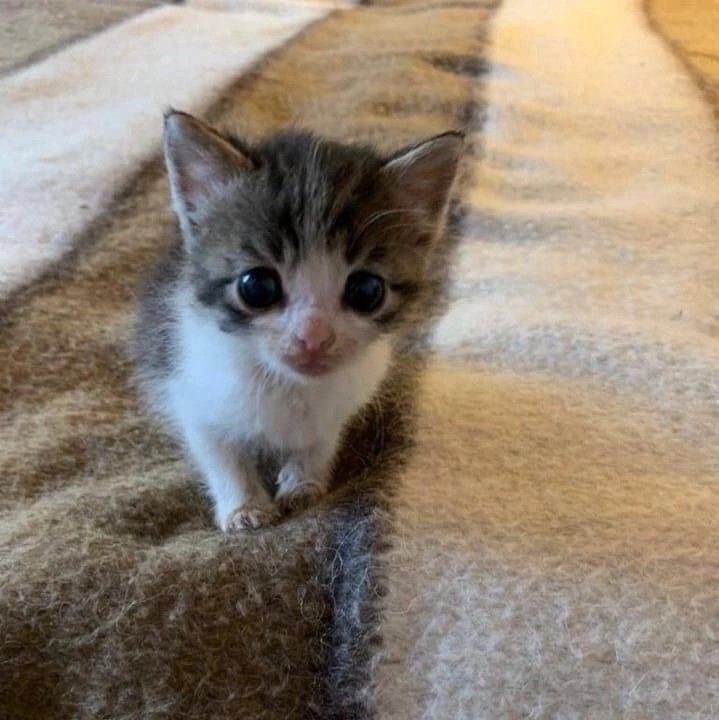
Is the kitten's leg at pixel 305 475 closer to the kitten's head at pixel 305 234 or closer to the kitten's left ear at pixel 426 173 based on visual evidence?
the kitten's head at pixel 305 234

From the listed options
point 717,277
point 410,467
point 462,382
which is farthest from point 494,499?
point 717,277

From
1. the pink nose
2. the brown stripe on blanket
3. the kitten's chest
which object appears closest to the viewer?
the brown stripe on blanket

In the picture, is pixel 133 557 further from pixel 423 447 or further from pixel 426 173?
pixel 426 173

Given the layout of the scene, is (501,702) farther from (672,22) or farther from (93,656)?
(672,22)

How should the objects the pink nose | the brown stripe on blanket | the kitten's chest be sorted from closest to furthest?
the brown stripe on blanket, the pink nose, the kitten's chest

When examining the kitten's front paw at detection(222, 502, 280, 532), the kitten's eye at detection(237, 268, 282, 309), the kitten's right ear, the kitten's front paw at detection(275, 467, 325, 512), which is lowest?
the kitten's front paw at detection(275, 467, 325, 512)

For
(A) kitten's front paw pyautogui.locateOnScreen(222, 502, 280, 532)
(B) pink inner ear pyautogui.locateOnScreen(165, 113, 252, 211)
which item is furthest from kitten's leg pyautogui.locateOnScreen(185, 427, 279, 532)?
(B) pink inner ear pyautogui.locateOnScreen(165, 113, 252, 211)

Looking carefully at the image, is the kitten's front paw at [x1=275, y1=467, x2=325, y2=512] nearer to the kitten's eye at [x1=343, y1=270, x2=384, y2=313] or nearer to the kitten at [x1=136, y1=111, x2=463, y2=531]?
the kitten at [x1=136, y1=111, x2=463, y2=531]

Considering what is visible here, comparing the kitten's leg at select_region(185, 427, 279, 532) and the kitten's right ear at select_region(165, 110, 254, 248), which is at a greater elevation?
the kitten's right ear at select_region(165, 110, 254, 248)

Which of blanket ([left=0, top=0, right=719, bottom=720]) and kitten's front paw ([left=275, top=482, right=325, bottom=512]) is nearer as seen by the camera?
blanket ([left=0, top=0, right=719, bottom=720])
